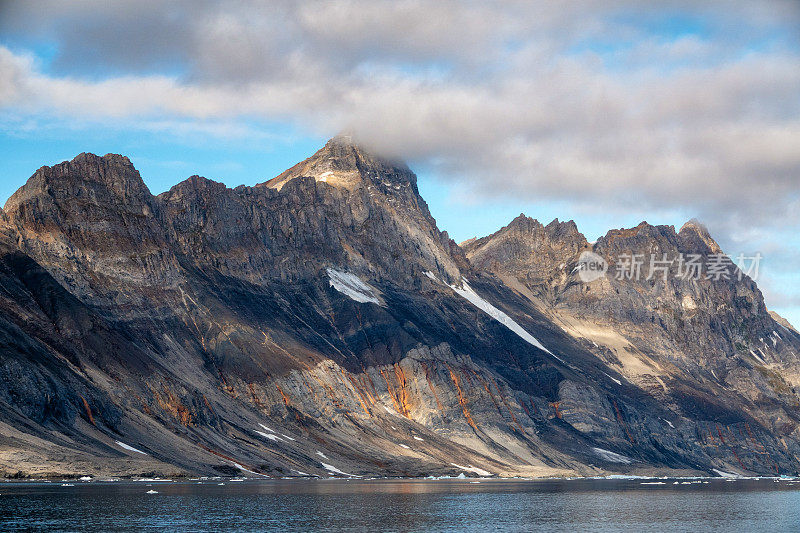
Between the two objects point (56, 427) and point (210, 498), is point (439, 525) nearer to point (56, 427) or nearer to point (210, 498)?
point (210, 498)

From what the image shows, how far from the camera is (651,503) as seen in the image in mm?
181625

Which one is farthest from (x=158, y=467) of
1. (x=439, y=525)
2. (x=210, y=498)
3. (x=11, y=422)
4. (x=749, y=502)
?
(x=749, y=502)

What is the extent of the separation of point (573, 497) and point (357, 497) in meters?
50.5

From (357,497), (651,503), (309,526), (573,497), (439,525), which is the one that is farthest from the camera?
(573,497)

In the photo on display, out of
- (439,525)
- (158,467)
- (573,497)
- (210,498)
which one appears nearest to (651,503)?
(573,497)

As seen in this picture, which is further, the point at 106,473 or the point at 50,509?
the point at 106,473

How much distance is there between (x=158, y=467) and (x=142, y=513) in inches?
3002

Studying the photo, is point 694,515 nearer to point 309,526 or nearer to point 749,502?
point 749,502

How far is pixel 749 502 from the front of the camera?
196 metres

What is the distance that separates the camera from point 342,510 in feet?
459

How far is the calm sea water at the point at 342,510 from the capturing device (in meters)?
117

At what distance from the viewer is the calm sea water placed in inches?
4601

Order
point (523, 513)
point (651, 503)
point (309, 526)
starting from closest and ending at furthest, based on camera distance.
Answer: point (309, 526)
point (523, 513)
point (651, 503)

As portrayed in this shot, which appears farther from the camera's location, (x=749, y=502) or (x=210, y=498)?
(x=749, y=502)
